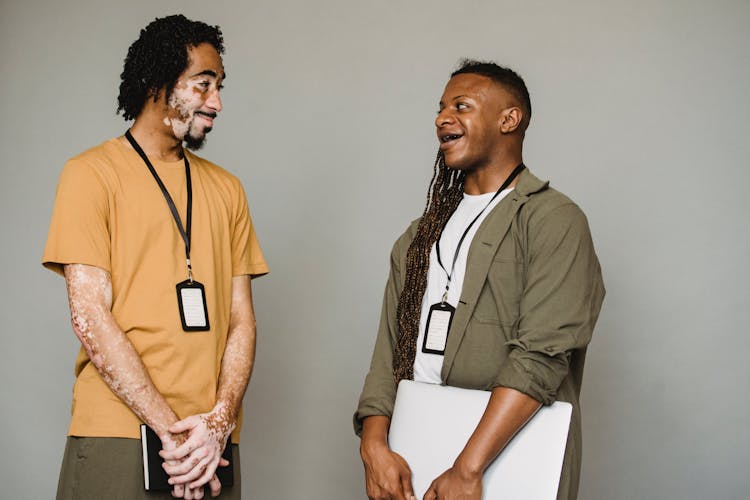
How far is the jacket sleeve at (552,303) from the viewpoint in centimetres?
194

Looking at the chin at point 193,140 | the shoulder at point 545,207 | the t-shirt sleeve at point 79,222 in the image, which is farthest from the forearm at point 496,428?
the chin at point 193,140

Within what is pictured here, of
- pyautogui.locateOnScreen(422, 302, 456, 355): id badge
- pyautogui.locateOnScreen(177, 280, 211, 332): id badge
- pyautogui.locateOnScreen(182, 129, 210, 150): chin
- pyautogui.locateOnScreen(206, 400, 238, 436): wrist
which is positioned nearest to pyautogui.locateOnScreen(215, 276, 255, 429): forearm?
pyautogui.locateOnScreen(206, 400, 238, 436): wrist

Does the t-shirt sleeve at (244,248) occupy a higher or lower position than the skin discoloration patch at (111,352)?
higher

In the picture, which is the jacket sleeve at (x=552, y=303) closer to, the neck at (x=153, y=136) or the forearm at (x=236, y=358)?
the forearm at (x=236, y=358)

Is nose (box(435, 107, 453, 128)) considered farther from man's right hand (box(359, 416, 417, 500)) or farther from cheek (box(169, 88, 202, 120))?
man's right hand (box(359, 416, 417, 500))

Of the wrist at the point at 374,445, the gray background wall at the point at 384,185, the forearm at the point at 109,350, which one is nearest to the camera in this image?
the forearm at the point at 109,350

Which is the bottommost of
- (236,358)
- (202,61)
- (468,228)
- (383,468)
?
(383,468)

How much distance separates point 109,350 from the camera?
6.64 feet

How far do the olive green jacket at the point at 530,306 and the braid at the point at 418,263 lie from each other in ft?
0.45

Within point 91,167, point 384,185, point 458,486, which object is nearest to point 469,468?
point 458,486

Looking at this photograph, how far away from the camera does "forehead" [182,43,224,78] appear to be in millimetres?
2324

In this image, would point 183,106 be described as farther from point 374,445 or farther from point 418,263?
point 374,445

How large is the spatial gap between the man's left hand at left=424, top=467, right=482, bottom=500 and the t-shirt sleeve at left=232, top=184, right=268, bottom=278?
2.72ft

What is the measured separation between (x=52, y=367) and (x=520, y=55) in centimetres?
252
